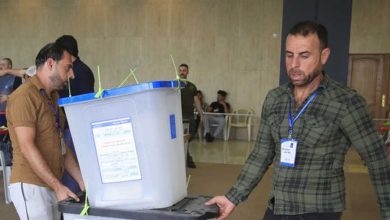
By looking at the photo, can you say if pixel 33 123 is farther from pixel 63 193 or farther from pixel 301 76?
pixel 301 76

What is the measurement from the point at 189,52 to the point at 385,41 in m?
4.22

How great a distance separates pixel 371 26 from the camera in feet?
26.6

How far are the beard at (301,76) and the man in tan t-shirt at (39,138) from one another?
0.94 meters

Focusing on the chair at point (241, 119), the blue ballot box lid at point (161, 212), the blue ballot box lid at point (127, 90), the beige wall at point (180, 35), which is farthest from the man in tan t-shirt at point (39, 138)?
the beige wall at point (180, 35)

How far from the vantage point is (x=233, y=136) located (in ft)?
29.0

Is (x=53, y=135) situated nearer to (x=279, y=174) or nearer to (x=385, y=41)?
(x=279, y=174)

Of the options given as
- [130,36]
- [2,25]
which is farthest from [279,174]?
[2,25]

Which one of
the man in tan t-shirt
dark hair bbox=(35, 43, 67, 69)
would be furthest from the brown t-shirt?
dark hair bbox=(35, 43, 67, 69)

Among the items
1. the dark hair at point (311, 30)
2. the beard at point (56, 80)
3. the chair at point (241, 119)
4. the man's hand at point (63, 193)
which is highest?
the dark hair at point (311, 30)

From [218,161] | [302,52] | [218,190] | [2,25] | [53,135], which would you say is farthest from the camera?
[2,25]

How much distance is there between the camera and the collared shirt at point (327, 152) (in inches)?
49.2

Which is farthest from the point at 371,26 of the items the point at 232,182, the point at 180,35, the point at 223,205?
the point at 223,205

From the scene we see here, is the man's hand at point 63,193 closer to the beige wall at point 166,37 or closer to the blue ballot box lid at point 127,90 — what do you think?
the blue ballot box lid at point 127,90

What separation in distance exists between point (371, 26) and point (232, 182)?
215 inches
